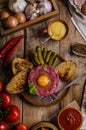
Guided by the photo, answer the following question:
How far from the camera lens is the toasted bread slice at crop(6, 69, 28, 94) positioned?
288 centimetres

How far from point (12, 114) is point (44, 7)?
60 centimetres

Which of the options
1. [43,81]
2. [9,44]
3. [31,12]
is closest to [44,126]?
[43,81]

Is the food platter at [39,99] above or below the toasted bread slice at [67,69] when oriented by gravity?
below

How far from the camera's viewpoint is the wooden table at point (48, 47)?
2.94m

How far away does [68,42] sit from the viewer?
299 centimetres

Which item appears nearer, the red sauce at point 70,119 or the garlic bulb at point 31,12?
the red sauce at point 70,119

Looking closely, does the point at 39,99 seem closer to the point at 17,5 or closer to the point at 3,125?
the point at 3,125

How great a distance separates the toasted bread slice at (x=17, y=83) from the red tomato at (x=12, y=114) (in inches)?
3.5

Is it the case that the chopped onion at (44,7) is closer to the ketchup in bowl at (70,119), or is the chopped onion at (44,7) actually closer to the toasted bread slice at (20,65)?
the toasted bread slice at (20,65)

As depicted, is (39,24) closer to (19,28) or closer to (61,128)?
(19,28)

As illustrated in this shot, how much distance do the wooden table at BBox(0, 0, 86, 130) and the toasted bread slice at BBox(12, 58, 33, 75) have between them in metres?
0.07

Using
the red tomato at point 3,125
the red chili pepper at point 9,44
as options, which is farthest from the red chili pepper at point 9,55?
the red tomato at point 3,125

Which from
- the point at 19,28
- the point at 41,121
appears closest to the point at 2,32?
the point at 19,28

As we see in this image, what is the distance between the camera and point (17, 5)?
2.95 meters
